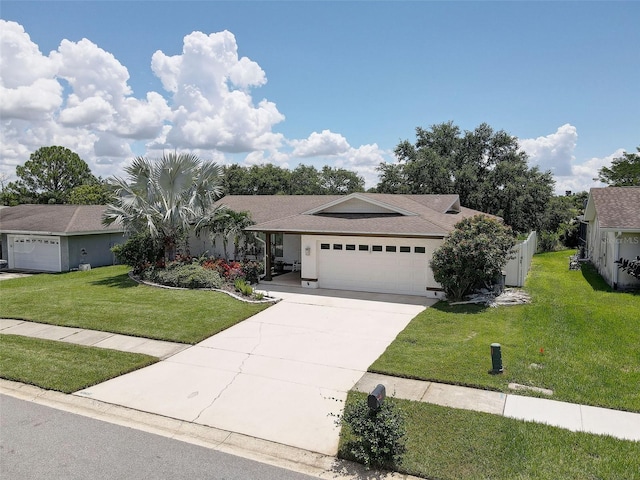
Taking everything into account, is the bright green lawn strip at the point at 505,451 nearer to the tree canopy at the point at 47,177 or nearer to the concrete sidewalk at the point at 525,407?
the concrete sidewalk at the point at 525,407

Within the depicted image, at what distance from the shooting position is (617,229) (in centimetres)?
1603

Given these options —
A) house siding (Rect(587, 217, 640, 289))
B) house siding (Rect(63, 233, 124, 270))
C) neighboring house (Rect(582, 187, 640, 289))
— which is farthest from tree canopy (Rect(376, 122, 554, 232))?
house siding (Rect(63, 233, 124, 270))

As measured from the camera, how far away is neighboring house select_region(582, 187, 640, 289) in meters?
16.4

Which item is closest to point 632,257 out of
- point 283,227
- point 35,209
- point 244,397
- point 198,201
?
point 283,227

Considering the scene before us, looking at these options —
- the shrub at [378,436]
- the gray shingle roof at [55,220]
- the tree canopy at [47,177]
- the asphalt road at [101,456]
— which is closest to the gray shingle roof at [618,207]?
the shrub at [378,436]

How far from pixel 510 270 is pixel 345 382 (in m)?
10.5

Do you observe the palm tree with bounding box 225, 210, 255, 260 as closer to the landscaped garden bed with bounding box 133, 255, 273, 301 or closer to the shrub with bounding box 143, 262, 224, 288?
the landscaped garden bed with bounding box 133, 255, 273, 301

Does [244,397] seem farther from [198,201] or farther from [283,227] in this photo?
[198,201]

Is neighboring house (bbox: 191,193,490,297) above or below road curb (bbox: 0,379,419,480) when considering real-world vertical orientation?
above

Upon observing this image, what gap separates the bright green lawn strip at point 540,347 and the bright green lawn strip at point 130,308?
4908 millimetres

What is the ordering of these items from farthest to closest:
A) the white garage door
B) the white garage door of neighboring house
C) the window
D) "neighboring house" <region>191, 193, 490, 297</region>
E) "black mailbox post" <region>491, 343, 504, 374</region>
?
the white garage door of neighboring house < the window < the white garage door < "neighboring house" <region>191, 193, 490, 297</region> < "black mailbox post" <region>491, 343, 504, 374</region>

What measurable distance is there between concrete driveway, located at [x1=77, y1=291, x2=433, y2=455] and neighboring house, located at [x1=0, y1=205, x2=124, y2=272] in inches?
582

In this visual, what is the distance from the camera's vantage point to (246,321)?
1233 cm

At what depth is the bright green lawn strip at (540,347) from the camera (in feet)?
25.2
